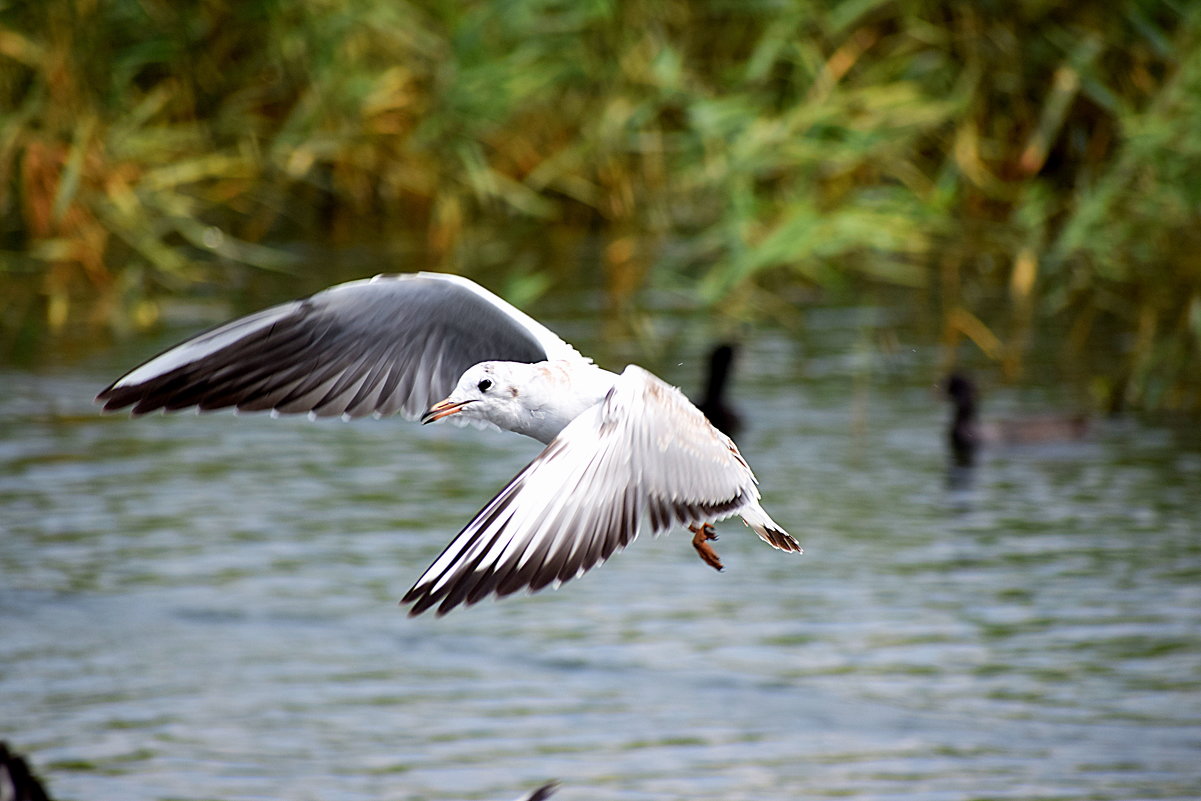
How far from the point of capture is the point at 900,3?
16172mm

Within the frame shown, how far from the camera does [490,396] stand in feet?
19.0

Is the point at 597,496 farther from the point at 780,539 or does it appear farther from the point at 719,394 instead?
the point at 719,394

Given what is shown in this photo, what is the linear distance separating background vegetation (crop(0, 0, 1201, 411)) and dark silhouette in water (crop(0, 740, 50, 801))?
329 inches

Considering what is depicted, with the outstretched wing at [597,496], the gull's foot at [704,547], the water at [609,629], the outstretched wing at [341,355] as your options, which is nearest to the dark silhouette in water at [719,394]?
the water at [609,629]

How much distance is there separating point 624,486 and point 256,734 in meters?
3.36

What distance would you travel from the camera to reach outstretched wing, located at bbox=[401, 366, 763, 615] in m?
5.23

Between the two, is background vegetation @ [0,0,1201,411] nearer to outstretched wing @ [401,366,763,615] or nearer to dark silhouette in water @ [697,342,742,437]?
dark silhouette in water @ [697,342,742,437]

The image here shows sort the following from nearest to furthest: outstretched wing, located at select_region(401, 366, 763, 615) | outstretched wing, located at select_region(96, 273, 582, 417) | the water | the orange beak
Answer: outstretched wing, located at select_region(401, 366, 763, 615) → the orange beak → outstretched wing, located at select_region(96, 273, 582, 417) → the water

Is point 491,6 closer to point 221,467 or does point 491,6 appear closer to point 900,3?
point 900,3

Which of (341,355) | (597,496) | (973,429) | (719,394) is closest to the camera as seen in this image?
(597,496)

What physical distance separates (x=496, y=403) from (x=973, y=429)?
22.9 feet

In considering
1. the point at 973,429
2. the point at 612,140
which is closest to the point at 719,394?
the point at 973,429

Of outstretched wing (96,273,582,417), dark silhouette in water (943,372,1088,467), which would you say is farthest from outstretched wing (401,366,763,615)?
dark silhouette in water (943,372,1088,467)

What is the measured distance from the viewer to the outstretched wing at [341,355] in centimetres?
648
